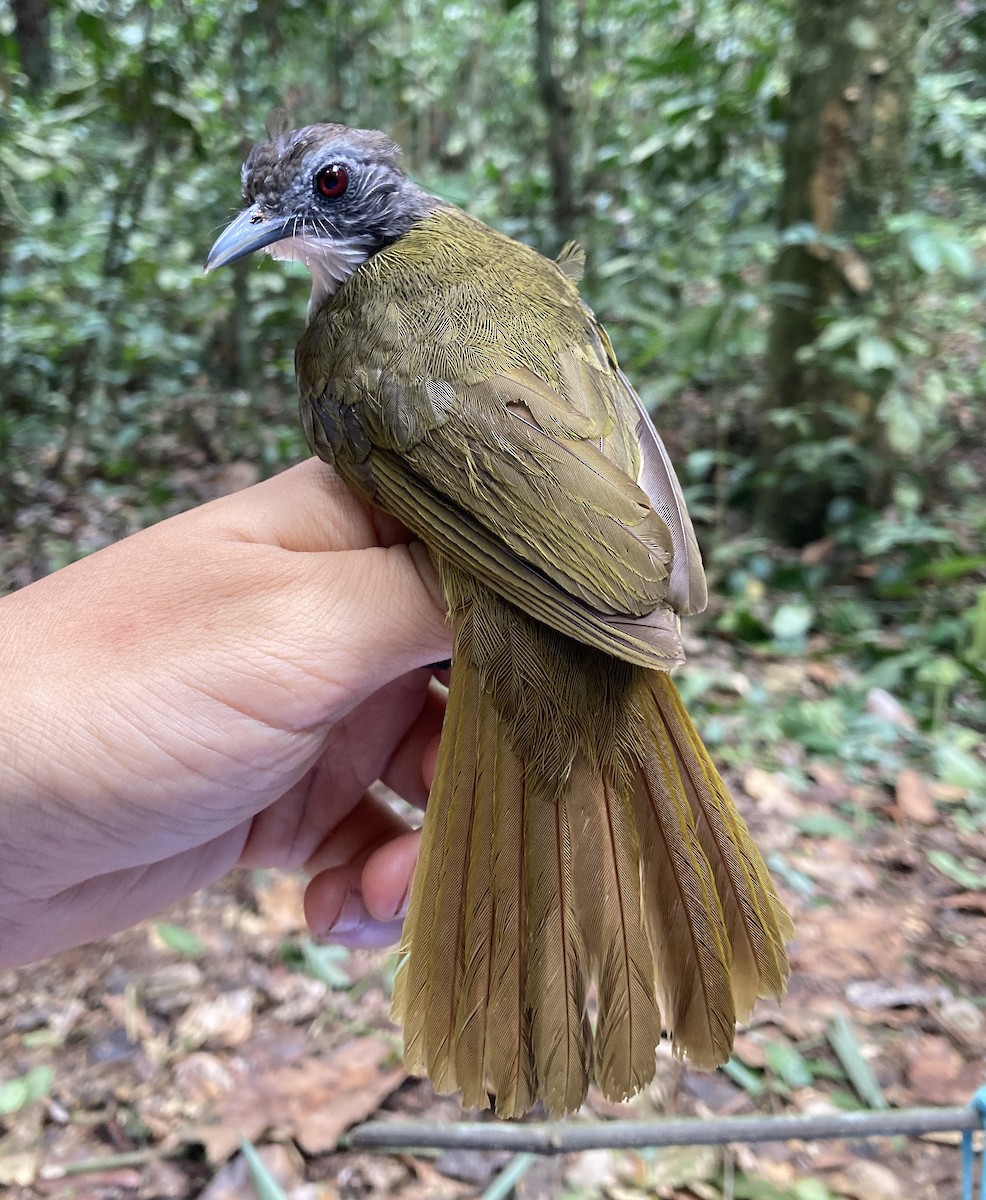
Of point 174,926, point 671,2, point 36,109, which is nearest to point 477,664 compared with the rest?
point 174,926

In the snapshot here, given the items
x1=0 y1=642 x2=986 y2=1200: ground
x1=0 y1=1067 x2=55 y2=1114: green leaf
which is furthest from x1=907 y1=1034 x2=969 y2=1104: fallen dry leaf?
x1=0 y1=1067 x2=55 y2=1114: green leaf

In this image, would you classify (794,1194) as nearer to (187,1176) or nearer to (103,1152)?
(187,1176)

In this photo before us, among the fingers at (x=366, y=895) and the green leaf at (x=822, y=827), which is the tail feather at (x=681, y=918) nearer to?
the fingers at (x=366, y=895)

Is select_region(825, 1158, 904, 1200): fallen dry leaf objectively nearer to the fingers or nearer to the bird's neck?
the fingers

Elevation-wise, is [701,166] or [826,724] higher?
[701,166]

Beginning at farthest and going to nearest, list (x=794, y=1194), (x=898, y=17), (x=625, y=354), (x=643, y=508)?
1. (x=625, y=354)
2. (x=898, y=17)
3. (x=794, y=1194)
4. (x=643, y=508)

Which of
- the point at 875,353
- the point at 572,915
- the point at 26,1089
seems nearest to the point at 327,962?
the point at 26,1089
